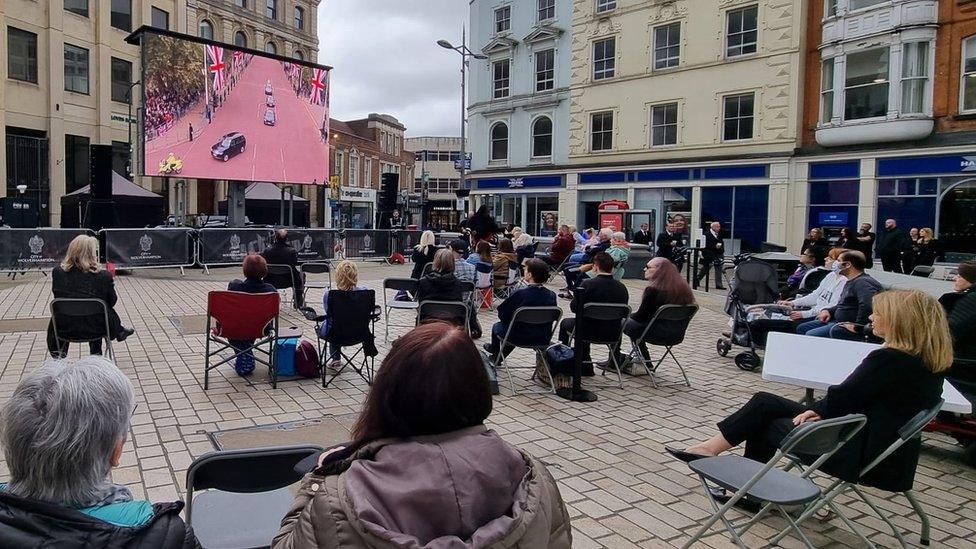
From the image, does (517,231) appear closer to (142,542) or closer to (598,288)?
(598,288)

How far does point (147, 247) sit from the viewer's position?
52.9 feet

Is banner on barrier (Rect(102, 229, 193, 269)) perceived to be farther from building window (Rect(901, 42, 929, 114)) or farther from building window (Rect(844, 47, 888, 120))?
building window (Rect(901, 42, 929, 114))

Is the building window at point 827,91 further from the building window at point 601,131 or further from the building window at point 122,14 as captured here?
the building window at point 122,14

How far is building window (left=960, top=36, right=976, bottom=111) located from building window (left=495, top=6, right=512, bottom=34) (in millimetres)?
18361

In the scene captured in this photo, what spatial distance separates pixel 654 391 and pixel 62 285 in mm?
5781

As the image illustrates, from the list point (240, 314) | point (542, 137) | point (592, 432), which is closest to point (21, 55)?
point (542, 137)

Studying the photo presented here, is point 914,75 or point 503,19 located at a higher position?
point 503,19

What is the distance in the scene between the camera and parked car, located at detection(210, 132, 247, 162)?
2073cm

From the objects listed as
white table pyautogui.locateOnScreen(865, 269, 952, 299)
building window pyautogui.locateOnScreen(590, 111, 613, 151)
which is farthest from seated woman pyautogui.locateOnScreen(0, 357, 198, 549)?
building window pyautogui.locateOnScreen(590, 111, 613, 151)

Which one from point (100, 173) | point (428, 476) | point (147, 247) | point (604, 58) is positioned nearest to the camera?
point (428, 476)

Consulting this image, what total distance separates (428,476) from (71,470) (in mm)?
902

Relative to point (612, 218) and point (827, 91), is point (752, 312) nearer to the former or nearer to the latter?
point (612, 218)

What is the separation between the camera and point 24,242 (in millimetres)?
14531

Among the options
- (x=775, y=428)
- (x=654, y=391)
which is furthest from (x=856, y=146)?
(x=775, y=428)
